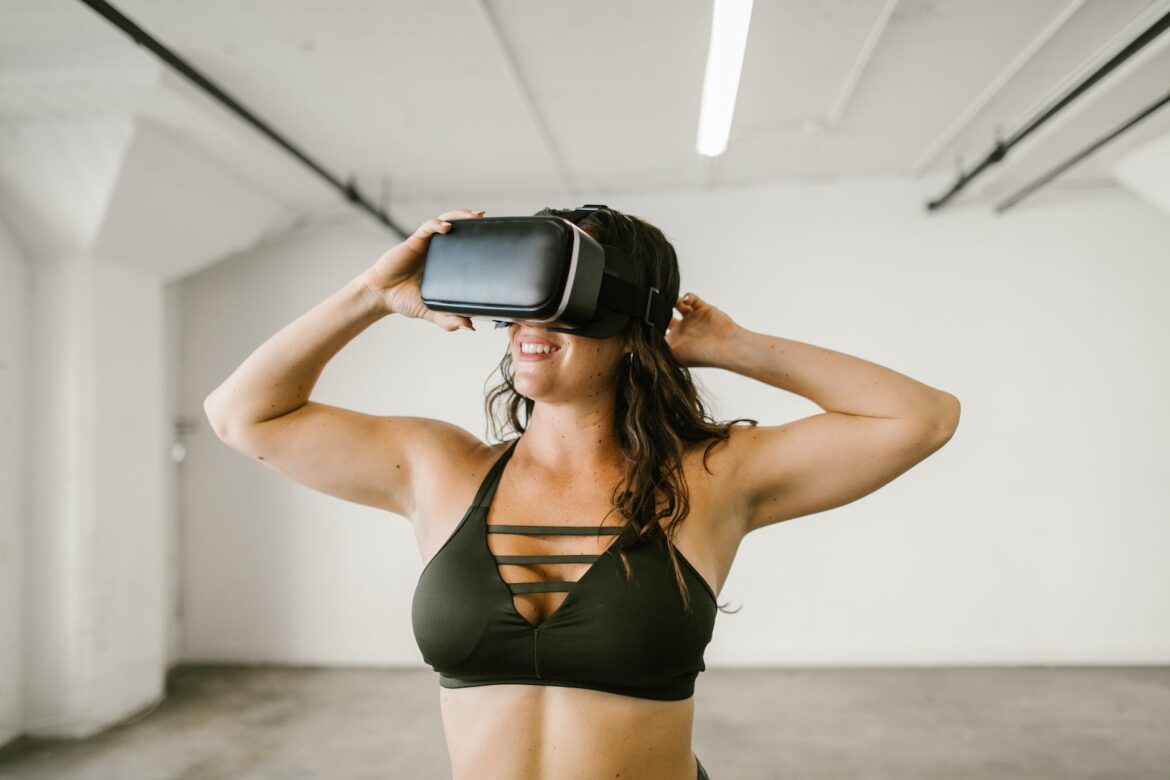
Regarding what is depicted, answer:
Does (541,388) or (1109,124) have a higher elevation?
(1109,124)

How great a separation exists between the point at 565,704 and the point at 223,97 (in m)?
3.00

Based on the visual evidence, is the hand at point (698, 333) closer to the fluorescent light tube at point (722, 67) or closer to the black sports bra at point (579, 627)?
the black sports bra at point (579, 627)

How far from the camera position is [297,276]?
481 centimetres

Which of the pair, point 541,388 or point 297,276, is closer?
point 541,388

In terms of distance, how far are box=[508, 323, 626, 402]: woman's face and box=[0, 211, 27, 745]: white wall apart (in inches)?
138

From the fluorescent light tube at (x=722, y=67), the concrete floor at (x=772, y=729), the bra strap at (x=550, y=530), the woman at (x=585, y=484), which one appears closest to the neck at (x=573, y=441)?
the woman at (x=585, y=484)

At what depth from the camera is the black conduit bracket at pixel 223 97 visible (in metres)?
2.29

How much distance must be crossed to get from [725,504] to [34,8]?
296 cm

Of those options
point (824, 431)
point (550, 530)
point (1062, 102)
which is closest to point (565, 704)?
point (550, 530)

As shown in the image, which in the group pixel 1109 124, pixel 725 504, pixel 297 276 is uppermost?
pixel 1109 124

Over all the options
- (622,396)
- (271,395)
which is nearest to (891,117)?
(622,396)

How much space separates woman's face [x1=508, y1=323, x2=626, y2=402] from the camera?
3.64 ft

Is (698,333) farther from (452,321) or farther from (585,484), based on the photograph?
(452,321)

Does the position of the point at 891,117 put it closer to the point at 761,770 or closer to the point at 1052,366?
the point at 1052,366
